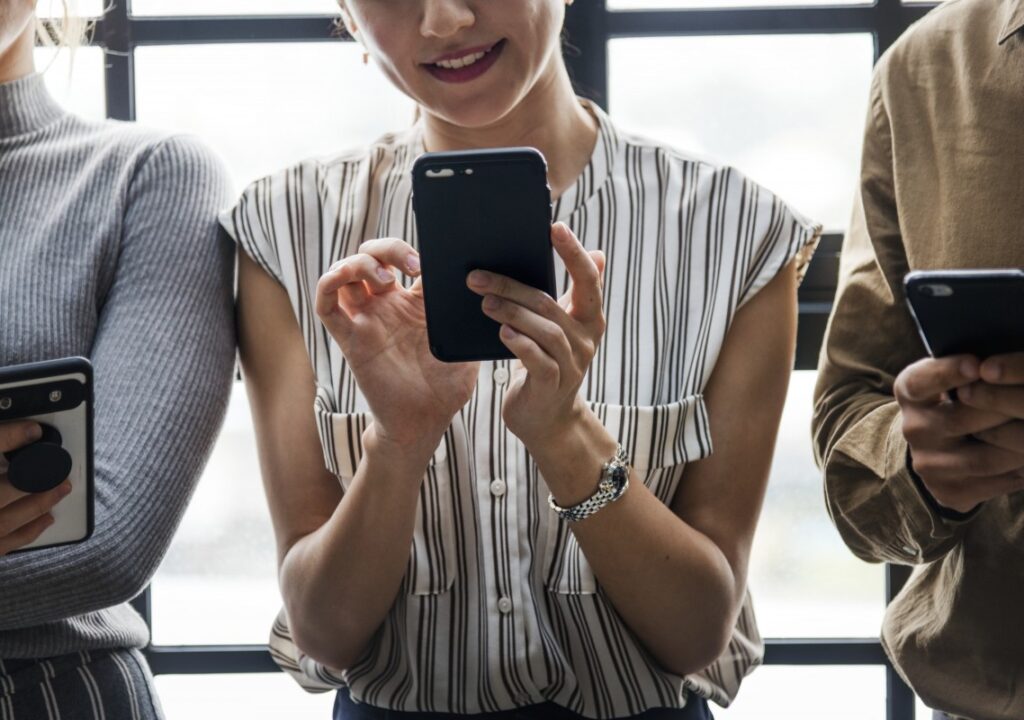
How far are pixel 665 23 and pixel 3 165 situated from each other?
102 cm

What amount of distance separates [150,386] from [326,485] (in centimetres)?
24

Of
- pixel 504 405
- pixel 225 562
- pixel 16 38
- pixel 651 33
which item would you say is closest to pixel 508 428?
pixel 504 405

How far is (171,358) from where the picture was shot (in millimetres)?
1444

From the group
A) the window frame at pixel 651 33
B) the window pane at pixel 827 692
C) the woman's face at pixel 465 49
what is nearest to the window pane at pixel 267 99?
the window frame at pixel 651 33

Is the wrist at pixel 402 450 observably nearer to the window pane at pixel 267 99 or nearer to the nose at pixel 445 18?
the nose at pixel 445 18

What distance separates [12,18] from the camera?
1482 millimetres

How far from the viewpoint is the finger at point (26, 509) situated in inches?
45.3

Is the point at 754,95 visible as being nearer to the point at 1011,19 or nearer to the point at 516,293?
the point at 1011,19

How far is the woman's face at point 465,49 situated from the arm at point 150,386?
314 mm

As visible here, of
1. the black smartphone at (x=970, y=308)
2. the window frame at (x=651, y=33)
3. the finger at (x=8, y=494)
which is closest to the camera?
the black smartphone at (x=970, y=308)

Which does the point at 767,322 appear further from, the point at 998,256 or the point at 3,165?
the point at 3,165

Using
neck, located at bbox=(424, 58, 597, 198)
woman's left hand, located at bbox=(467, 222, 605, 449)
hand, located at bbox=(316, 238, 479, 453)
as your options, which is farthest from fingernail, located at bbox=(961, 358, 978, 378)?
neck, located at bbox=(424, 58, 597, 198)

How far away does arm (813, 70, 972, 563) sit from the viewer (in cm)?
129

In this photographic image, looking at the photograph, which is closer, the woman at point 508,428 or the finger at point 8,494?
the finger at point 8,494
